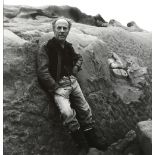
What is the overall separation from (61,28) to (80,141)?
5.72 ft

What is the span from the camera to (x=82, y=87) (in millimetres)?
5215

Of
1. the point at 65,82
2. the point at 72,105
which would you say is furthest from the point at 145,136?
the point at 65,82

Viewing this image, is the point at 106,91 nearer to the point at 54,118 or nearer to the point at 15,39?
the point at 54,118

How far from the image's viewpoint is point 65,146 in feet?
15.4

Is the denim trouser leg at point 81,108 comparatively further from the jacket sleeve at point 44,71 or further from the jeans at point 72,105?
the jacket sleeve at point 44,71

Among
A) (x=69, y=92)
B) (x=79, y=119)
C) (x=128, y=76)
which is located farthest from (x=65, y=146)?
(x=128, y=76)

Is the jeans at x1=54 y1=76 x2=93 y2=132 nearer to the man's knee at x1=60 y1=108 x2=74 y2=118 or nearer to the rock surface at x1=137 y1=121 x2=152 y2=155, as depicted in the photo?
the man's knee at x1=60 y1=108 x2=74 y2=118

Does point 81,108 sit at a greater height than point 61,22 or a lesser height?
lesser

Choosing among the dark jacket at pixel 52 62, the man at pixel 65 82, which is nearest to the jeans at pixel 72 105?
the man at pixel 65 82

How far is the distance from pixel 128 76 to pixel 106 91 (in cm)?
79

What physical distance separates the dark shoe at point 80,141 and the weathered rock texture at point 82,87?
23 centimetres

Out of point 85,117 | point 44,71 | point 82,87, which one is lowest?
point 85,117

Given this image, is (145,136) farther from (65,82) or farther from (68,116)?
(65,82)

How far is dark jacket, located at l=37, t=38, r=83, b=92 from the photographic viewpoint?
4379 mm
